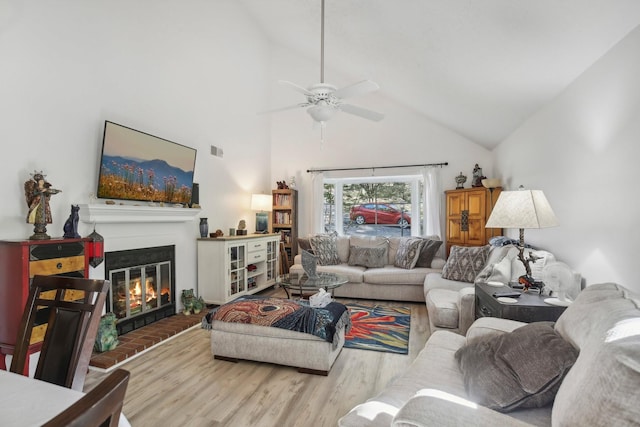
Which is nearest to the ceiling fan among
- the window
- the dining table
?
the dining table

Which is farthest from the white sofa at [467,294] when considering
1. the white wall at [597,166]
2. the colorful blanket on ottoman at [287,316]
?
the colorful blanket on ottoman at [287,316]

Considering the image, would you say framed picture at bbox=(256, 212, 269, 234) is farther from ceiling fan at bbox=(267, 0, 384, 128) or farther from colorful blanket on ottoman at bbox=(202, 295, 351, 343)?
ceiling fan at bbox=(267, 0, 384, 128)

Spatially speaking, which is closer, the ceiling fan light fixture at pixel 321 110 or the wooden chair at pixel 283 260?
the ceiling fan light fixture at pixel 321 110

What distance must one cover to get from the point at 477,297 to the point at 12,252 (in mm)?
3350

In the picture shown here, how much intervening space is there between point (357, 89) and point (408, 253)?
9.26ft

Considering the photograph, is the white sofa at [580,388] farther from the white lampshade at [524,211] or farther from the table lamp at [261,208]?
the table lamp at [261,208]

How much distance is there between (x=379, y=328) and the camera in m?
3.53

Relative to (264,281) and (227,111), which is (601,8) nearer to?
(227,111)

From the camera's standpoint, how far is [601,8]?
1.81 metres

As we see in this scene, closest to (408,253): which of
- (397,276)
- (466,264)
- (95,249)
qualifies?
(397,276)

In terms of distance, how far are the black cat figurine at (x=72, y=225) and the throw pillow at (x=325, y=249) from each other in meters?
3.27

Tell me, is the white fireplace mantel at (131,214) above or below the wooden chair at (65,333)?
above

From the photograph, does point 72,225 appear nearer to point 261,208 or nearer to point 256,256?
point 256,256

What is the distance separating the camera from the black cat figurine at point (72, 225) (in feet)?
8.62
